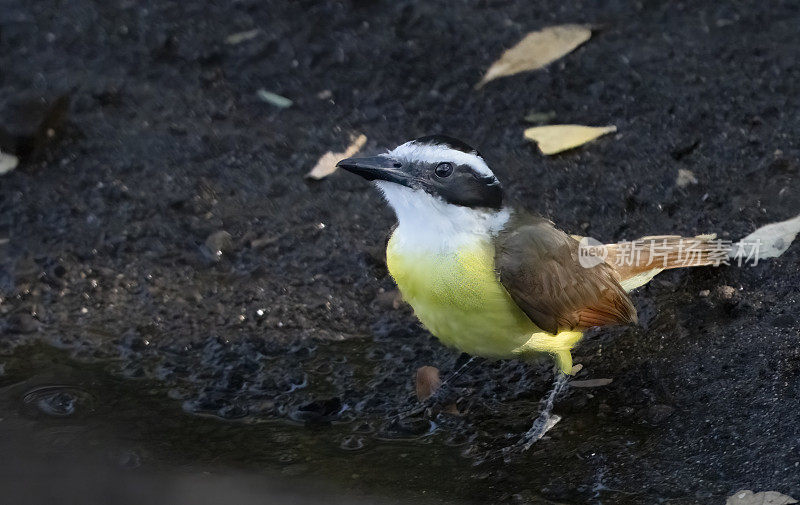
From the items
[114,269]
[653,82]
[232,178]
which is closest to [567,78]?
[653,82]

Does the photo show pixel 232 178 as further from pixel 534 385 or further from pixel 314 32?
pixel 534 385

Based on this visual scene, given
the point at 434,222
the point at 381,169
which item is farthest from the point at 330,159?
the point at 434,222

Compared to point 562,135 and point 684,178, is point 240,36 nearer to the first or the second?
point 562,135

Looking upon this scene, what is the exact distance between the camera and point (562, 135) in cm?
627

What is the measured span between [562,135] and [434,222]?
2.05 metres

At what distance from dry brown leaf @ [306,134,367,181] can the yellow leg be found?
2.00 meters

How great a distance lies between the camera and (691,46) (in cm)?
691

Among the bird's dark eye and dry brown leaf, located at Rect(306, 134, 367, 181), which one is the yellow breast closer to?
the bird's dark eye

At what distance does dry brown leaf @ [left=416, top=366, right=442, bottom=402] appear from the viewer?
4.89 m

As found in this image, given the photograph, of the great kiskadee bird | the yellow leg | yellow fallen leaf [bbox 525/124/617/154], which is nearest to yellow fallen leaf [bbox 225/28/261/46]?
yellow fallen leaf [bbox 525/124/617/154]

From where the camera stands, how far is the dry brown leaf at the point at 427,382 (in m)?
4.89

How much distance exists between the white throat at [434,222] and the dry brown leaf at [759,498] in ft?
4.66

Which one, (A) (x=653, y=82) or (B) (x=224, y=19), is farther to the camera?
(B) (x=224, y=19)

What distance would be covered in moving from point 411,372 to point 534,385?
581 mm
